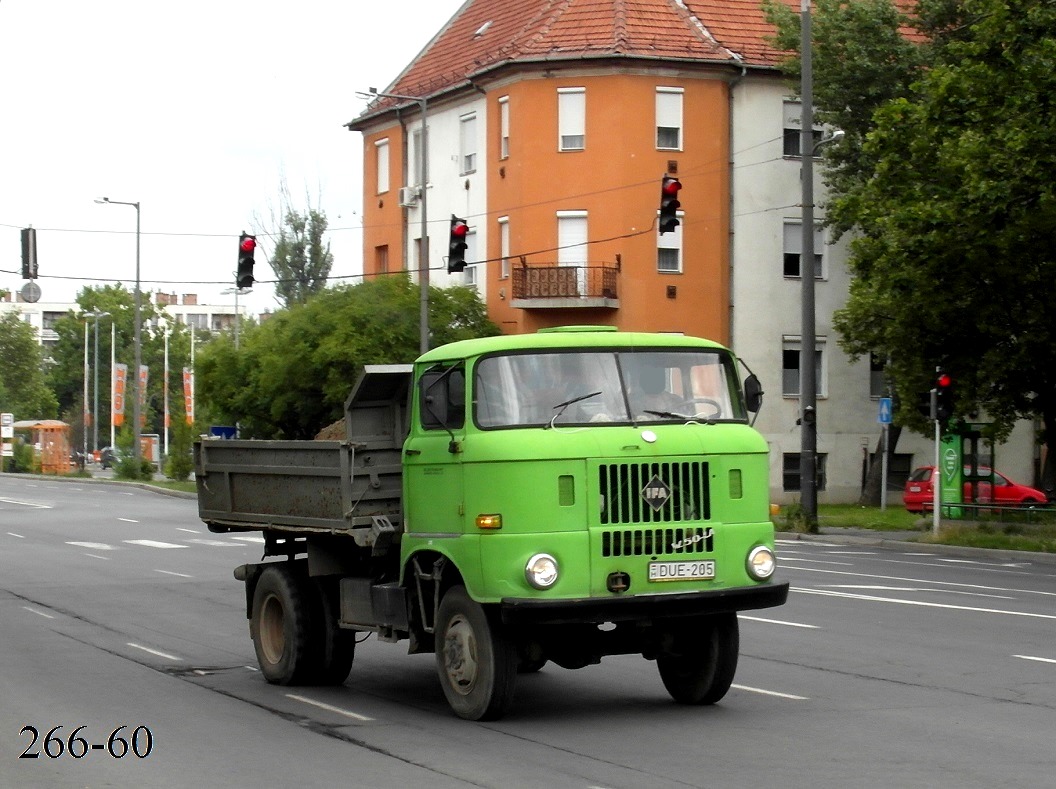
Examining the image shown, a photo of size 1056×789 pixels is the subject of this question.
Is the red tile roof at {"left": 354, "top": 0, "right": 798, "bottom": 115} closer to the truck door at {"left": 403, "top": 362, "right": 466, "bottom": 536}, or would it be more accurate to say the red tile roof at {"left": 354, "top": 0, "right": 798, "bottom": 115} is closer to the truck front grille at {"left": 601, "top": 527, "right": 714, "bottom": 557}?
the truck door at {"left": 403, "top": 362, "right": 466, "bottom": 536}

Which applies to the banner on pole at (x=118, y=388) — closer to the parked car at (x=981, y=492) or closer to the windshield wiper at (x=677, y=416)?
the parked car at (x=981, y=492)

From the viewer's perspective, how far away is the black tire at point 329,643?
41.7ft

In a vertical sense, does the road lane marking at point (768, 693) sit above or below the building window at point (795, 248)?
below

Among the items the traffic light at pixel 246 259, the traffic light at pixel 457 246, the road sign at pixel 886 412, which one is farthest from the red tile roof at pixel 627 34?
the traffic light at pixel 246 259

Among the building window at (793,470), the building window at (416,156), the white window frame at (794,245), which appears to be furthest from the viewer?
the building window at (416,156)

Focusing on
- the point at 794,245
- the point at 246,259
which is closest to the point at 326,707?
the point at 246,259

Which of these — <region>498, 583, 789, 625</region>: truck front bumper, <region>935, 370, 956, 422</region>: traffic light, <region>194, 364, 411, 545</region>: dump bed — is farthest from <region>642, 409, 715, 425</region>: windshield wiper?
<region>935, 370, 956, 422</region>: traffic light

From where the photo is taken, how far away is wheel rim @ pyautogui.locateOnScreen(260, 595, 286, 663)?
510 inches

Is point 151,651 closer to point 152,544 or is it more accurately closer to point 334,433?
point 334,433

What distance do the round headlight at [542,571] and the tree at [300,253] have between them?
64.7 metres

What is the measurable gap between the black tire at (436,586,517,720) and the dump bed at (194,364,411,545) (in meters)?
1.07

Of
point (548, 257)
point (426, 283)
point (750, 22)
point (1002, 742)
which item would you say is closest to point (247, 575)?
point (1002, 742)

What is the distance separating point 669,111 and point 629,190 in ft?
8.93

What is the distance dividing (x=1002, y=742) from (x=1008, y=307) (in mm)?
25166
